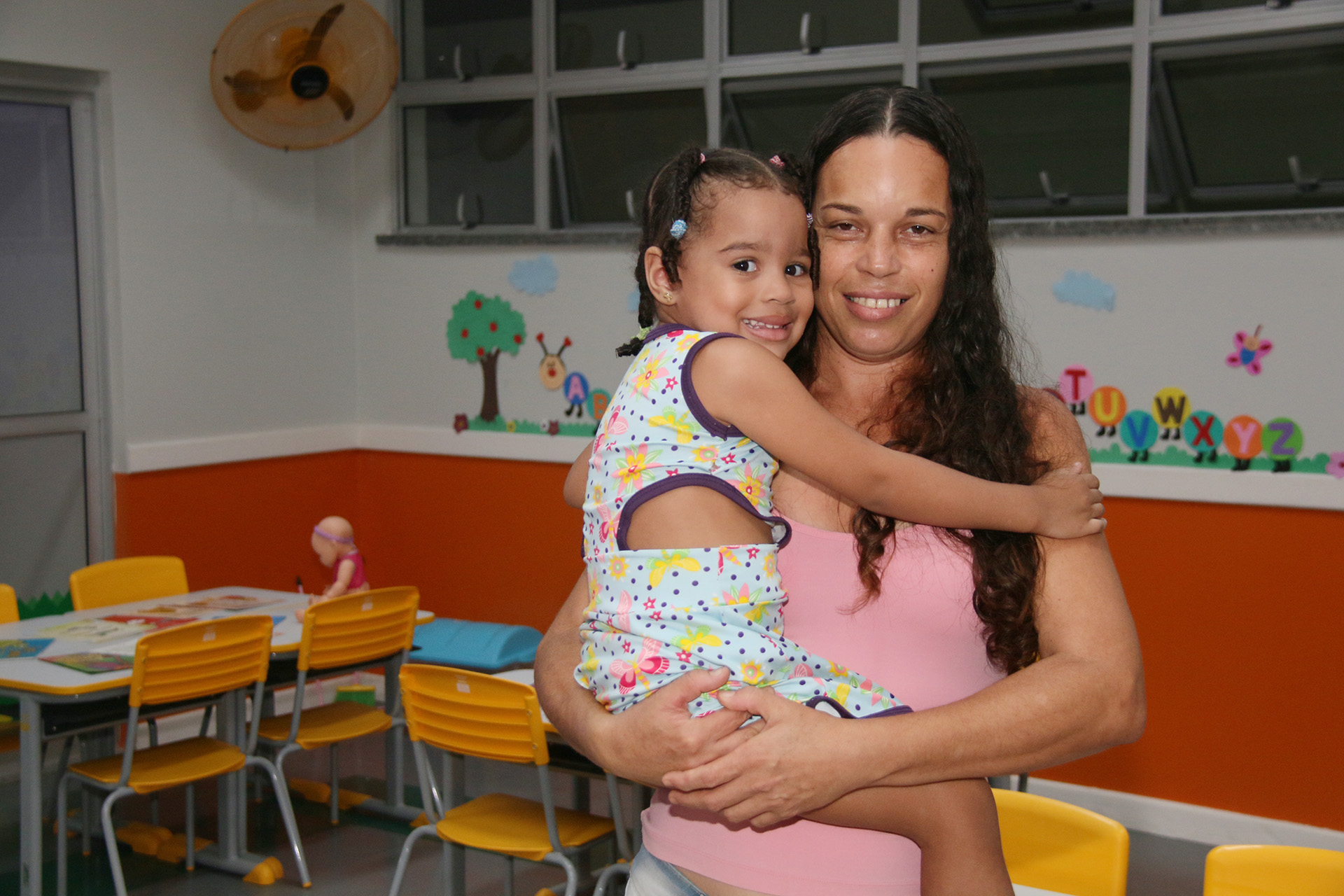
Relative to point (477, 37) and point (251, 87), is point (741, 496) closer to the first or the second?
point (251, 87)

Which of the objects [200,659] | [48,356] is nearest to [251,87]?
[48,356]

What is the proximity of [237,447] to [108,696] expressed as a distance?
2.24 metres

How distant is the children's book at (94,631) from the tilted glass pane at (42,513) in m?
0.95

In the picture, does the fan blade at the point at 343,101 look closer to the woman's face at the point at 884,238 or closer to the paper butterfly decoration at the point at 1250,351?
the paper butterfly decoration at the point at 1250,351

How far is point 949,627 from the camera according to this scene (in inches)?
57.5

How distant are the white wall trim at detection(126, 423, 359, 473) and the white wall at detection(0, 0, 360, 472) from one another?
55mm

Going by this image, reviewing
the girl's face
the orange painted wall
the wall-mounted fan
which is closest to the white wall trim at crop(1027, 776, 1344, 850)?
the orange painted wall

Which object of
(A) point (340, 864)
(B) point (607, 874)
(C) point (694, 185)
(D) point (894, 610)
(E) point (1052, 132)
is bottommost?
(A) point (340, 864)

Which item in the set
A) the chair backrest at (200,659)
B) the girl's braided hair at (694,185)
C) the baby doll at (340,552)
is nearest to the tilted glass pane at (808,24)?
the baby doll at (340,552)

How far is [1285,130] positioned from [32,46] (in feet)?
15.8

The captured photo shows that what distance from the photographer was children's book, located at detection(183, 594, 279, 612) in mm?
4691

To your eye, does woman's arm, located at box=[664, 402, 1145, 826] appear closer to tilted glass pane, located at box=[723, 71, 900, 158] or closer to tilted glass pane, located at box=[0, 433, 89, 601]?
tilted glass pane, located at box=[723, 71, 900, 158]

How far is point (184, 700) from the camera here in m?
4.06

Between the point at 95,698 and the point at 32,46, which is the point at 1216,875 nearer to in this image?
the point at 95,698
